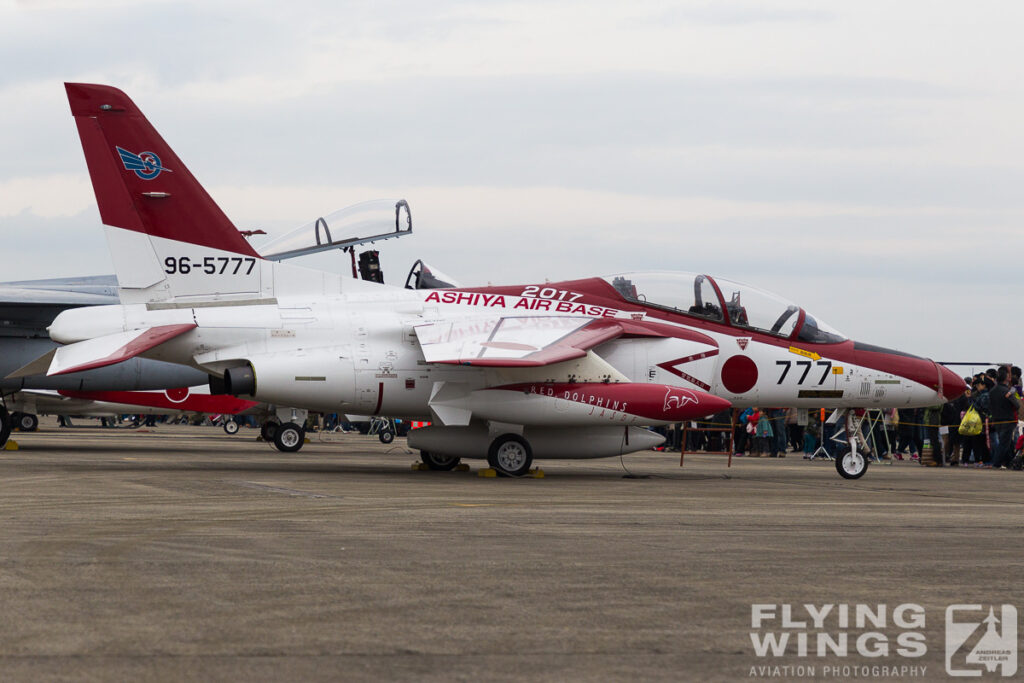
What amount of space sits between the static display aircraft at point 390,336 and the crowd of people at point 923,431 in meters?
2.57

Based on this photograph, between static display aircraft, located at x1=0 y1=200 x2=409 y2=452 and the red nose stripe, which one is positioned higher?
static display aircraft, located at x1=0 y1=200 x2=409 y2=452

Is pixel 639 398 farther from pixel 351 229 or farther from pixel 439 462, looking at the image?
pixel 351 229

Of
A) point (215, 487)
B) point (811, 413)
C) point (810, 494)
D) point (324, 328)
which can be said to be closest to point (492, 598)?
point (215, 487)

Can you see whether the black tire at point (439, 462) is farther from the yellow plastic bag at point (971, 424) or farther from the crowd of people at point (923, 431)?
the yellow plastic bag at point (971, 424)

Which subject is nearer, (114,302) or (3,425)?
(3,425)

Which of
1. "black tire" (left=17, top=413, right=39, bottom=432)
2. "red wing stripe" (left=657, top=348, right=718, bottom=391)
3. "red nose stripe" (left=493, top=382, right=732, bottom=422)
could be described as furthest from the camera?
"black tire" (left=17, top=413, right=39, bottom=432)

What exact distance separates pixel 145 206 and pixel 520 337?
5.14 metres

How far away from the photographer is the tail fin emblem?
14797mm

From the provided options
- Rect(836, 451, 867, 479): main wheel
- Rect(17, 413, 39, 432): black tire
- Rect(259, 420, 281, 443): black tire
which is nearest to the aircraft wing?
Rect(836, 451, 867, 479): main wheel

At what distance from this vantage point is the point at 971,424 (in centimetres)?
2311

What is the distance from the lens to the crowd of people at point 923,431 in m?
21.9

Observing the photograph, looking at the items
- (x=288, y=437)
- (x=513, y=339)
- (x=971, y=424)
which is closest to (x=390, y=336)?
(x=513, y=339)

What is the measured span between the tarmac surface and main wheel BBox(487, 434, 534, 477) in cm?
287

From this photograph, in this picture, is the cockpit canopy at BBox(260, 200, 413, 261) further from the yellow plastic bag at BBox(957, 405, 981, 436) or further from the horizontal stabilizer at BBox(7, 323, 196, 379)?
the yellow plastic bag at BBox(957, 405, 981, 436)
